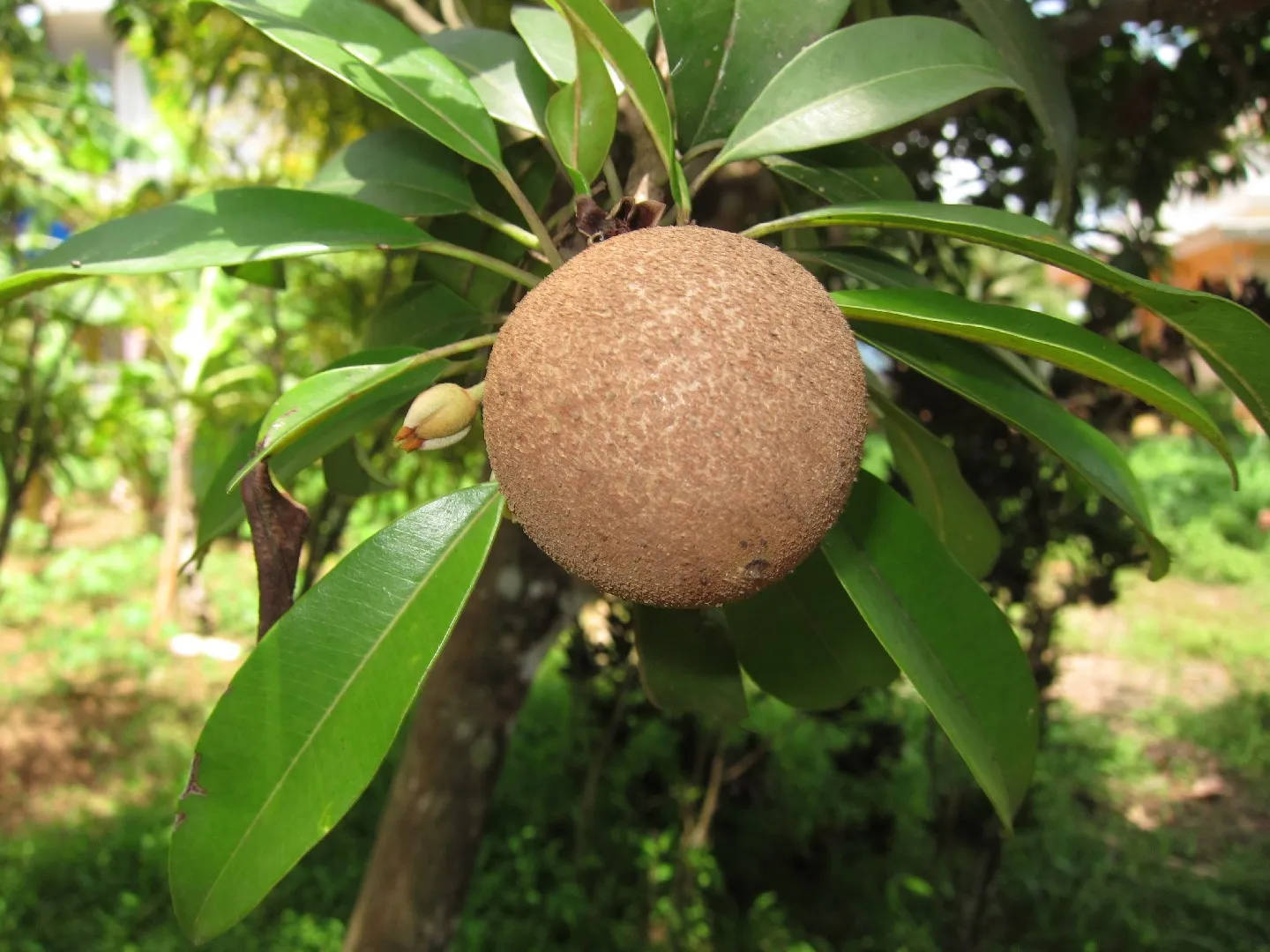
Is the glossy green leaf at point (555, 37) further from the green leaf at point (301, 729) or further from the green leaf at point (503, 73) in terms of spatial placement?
the green leaf at point (301, 729)

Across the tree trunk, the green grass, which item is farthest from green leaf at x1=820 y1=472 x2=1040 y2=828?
the green grass

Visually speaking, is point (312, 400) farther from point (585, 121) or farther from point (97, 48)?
point (97, 48)

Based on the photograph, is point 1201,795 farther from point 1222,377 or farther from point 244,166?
point 244,166

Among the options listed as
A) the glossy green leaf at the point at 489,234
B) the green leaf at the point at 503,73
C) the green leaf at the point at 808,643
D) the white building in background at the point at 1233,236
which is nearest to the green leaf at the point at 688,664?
the green leaf at the point at 808,643

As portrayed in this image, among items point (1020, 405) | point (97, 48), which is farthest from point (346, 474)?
point (97, 48)

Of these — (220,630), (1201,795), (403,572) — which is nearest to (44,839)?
(220,630)

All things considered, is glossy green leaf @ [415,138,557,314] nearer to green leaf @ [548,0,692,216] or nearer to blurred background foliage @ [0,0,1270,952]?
blurred background foliage @ [0,0,1270,952]
